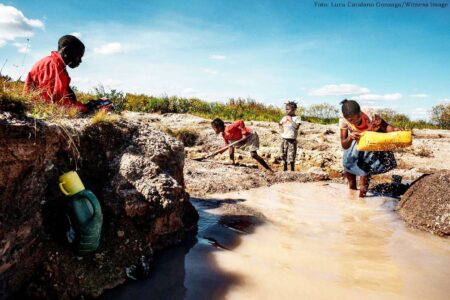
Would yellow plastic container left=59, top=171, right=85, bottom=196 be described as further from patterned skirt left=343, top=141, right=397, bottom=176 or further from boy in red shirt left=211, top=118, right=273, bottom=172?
boy in red shirt left=211, top=118, right=273, bottom=172

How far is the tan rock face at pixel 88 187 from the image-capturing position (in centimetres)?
210

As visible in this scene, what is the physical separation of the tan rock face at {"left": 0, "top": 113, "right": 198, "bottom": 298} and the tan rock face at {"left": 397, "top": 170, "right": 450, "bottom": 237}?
2648 millimetres

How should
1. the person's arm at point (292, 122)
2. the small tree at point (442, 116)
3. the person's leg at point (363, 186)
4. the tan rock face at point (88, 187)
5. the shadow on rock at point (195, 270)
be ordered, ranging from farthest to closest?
1. the small tree at point (442, 116)
2. the person's arm at point (292, 122)
3. the person's leg at point (363, 186)
4. the shadow on rock at point (195, 270)
5. the tan rock face at point (88, 187)

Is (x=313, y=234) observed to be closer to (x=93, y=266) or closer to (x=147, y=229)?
(x=147, y=229)

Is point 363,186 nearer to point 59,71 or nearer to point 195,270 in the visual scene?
point 195,270

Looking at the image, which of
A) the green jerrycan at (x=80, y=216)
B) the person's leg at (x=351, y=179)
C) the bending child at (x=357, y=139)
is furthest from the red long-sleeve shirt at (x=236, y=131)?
the green jerrycan at (x=80, y=216)

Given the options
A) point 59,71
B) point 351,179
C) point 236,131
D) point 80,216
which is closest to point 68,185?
point 80,216

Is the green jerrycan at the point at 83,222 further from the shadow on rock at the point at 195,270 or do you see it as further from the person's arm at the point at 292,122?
the person's arm at the point at 292,122

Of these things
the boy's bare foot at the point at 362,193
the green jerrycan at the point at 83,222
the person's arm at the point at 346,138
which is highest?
the person's arm at the point at 346,138

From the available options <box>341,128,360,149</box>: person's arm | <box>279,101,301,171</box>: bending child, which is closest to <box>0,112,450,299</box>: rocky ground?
<box>341,128,360,149</box>: person's arm

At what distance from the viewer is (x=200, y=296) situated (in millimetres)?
2469

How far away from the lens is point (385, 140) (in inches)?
180

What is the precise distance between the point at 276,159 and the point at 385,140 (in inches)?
189

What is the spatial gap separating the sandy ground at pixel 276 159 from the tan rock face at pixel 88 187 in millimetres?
2069
